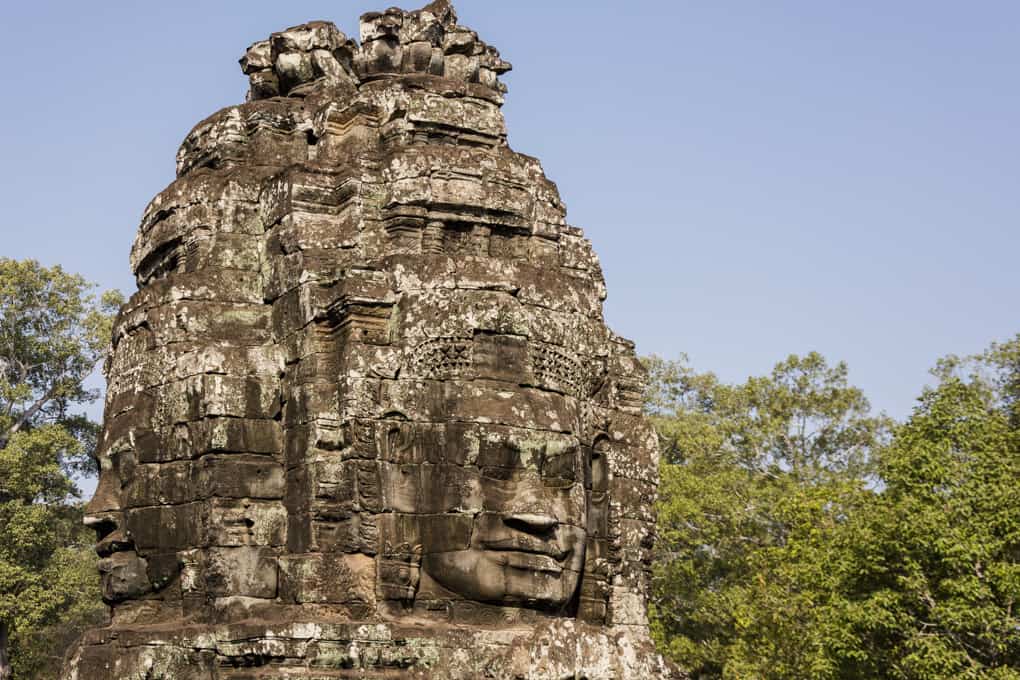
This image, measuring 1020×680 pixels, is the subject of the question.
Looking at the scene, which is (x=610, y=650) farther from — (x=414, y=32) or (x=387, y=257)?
(x=414, y=32)

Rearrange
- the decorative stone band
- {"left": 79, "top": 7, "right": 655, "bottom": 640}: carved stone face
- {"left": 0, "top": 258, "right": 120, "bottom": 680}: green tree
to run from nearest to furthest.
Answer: the decorative stone band → {"left": 79, "top": 7, "right": 655, "bottom": 640}: carved stone face → {"left": 0, "top": 258, "right": 120, "bottom": 680}: green tree

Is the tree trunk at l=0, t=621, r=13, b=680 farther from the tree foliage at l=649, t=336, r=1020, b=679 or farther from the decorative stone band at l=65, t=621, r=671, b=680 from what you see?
the decorative stone band at l=65, t=621, r=671, b=680

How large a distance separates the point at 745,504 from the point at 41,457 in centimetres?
1544

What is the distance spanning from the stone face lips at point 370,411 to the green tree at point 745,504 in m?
13.3

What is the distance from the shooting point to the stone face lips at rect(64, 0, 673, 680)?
1082 cm

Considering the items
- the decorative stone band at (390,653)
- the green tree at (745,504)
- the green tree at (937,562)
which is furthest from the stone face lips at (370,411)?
the green tree at (745,504)

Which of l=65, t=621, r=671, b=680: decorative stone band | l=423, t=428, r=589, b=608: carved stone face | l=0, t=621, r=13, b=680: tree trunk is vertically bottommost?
l=0, t=621, r=13, b=680: tree trunk

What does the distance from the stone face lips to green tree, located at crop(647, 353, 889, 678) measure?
13304mm

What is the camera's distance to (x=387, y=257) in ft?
38.0

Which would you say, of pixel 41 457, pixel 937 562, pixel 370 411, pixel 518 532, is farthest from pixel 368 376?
pixel 41 457

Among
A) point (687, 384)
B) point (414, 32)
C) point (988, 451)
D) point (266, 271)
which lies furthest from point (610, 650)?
point (687, 384)

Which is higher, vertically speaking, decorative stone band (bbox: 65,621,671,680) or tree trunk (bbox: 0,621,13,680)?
decorative stone band (bbox: 65,621,671,680)

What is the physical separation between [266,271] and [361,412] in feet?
6.46

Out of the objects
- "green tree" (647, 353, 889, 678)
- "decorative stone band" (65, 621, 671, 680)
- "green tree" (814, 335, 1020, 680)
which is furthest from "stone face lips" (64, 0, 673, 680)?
"green tree" (647, 353, 889, 678)
